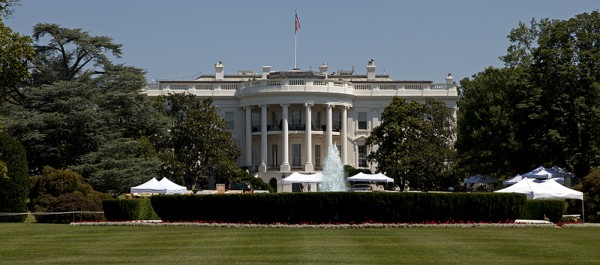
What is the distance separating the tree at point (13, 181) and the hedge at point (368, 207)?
10077 mm

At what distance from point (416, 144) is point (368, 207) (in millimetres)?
40943

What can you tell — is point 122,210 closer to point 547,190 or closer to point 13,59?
point 13,59

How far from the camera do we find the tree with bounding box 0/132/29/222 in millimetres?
42062

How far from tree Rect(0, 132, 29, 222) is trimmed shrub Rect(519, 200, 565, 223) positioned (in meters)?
19.5

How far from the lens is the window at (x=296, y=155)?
93.0m

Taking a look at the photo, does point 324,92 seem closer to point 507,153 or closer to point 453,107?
point 453,107

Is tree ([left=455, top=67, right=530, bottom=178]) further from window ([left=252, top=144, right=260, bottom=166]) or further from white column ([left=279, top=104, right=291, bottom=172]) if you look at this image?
window ([left=252, top=144, right=260, bottom=166])

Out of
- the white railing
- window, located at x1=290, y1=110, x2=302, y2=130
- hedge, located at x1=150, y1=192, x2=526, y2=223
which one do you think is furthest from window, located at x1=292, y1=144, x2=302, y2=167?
hedge, located at x1=150, y1=192, x2=526, y2=223

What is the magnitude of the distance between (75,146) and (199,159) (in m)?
19.4

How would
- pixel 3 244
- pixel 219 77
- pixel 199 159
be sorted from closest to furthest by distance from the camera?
pixel 3 244 < pixel 199 159 < pixel 219 77

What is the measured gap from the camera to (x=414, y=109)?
78.6 m

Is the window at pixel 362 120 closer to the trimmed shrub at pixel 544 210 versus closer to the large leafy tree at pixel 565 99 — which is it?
the large leafy tree at pixel 565 99

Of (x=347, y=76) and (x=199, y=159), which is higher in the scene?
(x=347, y=76)

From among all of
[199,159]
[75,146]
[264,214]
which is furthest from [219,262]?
[199,159]
